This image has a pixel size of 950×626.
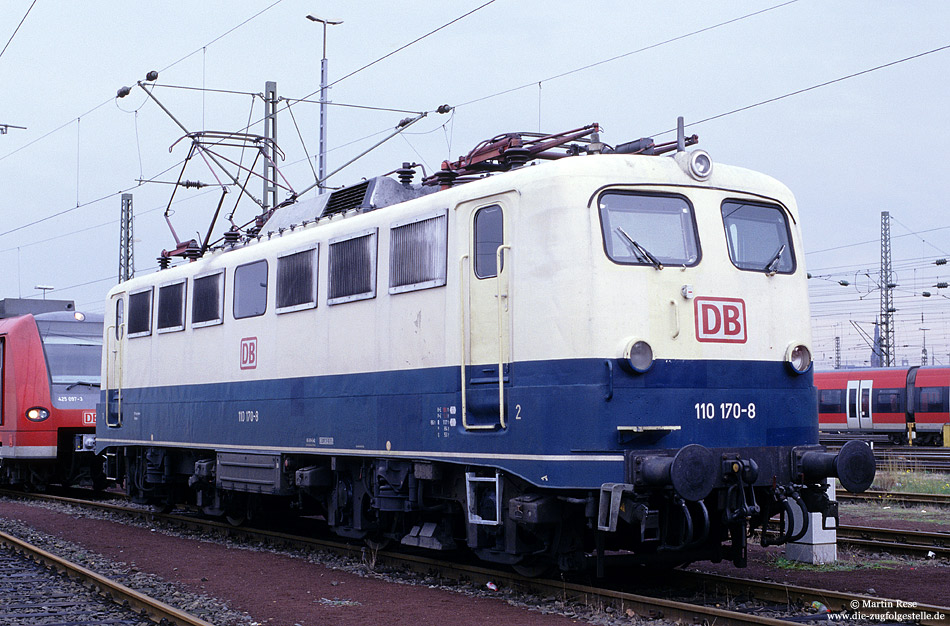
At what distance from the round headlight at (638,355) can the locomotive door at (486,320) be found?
3.46 ft

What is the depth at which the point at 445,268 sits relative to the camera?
9.80 meters

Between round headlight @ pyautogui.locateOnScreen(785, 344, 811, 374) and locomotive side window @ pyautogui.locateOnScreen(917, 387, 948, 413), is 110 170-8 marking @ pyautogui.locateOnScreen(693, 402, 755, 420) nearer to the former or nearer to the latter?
round headlight @ pyautogui.locateOnScreen(785, 344, 811, 374)

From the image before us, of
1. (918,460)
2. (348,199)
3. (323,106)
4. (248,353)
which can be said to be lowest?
(918,460)

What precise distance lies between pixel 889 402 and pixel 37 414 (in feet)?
102

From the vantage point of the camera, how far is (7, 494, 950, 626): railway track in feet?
25.8

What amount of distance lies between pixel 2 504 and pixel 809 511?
14.5m

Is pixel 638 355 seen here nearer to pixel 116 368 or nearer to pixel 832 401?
pixel 116 368

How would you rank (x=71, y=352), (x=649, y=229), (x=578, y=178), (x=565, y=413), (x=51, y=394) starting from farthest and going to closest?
(x=71, y=352) → (x=51, y=394) → (x=649, y=229) → (x=578, y=178) → (x=565, y=413)

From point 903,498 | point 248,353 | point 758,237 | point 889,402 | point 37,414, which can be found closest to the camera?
point 758,237

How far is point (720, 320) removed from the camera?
29.7 feet

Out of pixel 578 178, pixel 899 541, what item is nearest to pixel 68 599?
pixel 578 178

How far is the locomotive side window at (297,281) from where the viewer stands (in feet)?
38.8

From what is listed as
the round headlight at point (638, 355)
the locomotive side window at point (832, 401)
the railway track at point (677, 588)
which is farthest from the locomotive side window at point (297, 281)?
the locomotive side window at point (832, 401)

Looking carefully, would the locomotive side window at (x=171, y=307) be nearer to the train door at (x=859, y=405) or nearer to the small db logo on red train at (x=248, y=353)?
the small db logo on red train at (x=248, y=353)
